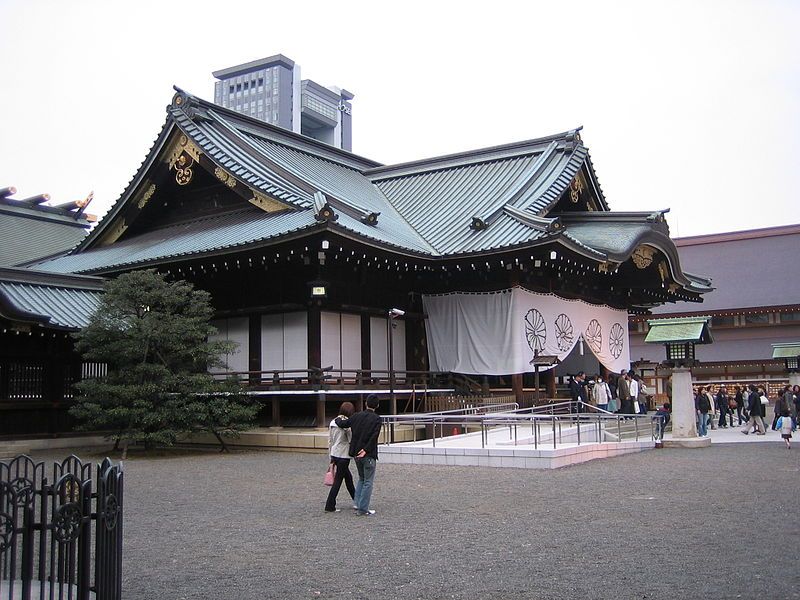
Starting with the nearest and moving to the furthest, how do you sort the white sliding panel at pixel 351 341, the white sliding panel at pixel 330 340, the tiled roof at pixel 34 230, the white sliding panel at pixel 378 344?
the white sliding panel at pixel 330 340
the white sliding panel at pixel 351 341
the white sliding panel at pixel 378 344
the tiled roof at pixel 34 230

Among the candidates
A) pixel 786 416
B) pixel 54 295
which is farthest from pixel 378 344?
pixel 786 416

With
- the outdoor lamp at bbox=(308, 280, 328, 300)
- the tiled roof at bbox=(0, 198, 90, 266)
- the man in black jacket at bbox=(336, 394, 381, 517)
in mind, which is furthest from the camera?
the tiled roof at bbox=(0, 198, 90, 266)

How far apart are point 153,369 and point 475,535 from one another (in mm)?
10402

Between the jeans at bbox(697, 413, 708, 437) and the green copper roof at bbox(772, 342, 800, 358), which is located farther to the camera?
the green copper roof at bbox(772, 342, 800, 358)

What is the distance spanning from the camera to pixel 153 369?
671 inches

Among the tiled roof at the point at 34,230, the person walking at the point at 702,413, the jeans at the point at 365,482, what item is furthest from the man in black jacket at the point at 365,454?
the tiled roof at the point at 34,230

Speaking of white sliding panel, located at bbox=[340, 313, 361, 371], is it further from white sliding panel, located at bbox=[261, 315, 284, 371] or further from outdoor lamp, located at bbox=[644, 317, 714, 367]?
outdoor lamp, located at bbox=[644, 317, 714, 367]

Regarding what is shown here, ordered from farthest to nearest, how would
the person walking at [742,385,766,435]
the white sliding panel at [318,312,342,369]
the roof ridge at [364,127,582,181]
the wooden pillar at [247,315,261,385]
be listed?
the roof ridge at [364,127,582,181] < the person walking at [742,385,766,435] < the wooden pillar at [247,315,261,385] < the white sliding panel at [318,312,342,369]

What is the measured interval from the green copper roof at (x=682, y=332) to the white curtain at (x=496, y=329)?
3.50 m

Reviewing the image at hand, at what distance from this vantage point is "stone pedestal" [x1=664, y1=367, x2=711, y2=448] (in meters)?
19.0

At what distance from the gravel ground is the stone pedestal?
4.84 meters

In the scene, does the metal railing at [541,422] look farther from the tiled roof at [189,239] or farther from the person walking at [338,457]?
the person walking at [338,457]

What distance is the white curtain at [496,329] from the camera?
71.8 feet

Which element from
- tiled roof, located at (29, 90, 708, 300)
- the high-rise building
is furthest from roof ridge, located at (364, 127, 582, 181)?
the high-rise building
